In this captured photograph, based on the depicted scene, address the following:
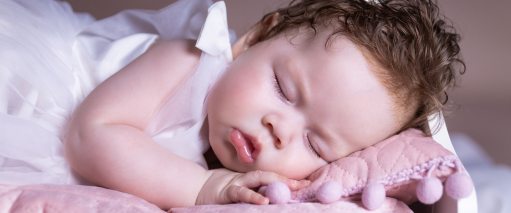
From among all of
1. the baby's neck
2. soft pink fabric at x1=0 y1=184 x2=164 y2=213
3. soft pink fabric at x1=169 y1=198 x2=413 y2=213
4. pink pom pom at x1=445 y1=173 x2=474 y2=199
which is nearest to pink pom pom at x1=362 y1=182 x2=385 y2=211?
soft pink fabric at x1=169 y1=198 x2=413 y2=213

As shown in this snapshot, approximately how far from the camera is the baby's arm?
88cm

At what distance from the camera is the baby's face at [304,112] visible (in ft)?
3.12

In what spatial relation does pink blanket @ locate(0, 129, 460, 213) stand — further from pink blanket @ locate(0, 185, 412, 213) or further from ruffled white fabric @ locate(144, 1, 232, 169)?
ruffled white fabric @ locate(144, 1, 232, 169)

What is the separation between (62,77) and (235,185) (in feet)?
1.97

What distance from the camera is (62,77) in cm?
110

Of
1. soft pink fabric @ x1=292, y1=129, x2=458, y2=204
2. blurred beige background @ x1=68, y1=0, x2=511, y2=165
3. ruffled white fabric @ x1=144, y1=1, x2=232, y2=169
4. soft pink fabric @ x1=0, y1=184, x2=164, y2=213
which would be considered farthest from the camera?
blurred beige background @ x1=68, y1=0, x2=511, y2=165

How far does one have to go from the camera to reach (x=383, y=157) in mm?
896

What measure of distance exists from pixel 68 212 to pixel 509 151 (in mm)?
1698

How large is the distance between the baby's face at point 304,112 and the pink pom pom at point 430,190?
0.25m

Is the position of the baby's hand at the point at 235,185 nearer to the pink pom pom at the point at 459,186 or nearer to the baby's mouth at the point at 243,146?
the baby's mouth at the point at 243,146

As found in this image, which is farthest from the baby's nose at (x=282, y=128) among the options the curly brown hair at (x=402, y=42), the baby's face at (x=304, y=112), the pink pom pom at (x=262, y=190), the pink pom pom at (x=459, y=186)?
the pink pom pom at (x=459, y=186)

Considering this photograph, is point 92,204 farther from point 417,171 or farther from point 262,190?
point 417,171

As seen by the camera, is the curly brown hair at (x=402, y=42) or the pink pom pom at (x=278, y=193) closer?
the pink pom pom at (x=278, y=193)

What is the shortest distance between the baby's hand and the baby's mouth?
4 centimetres
